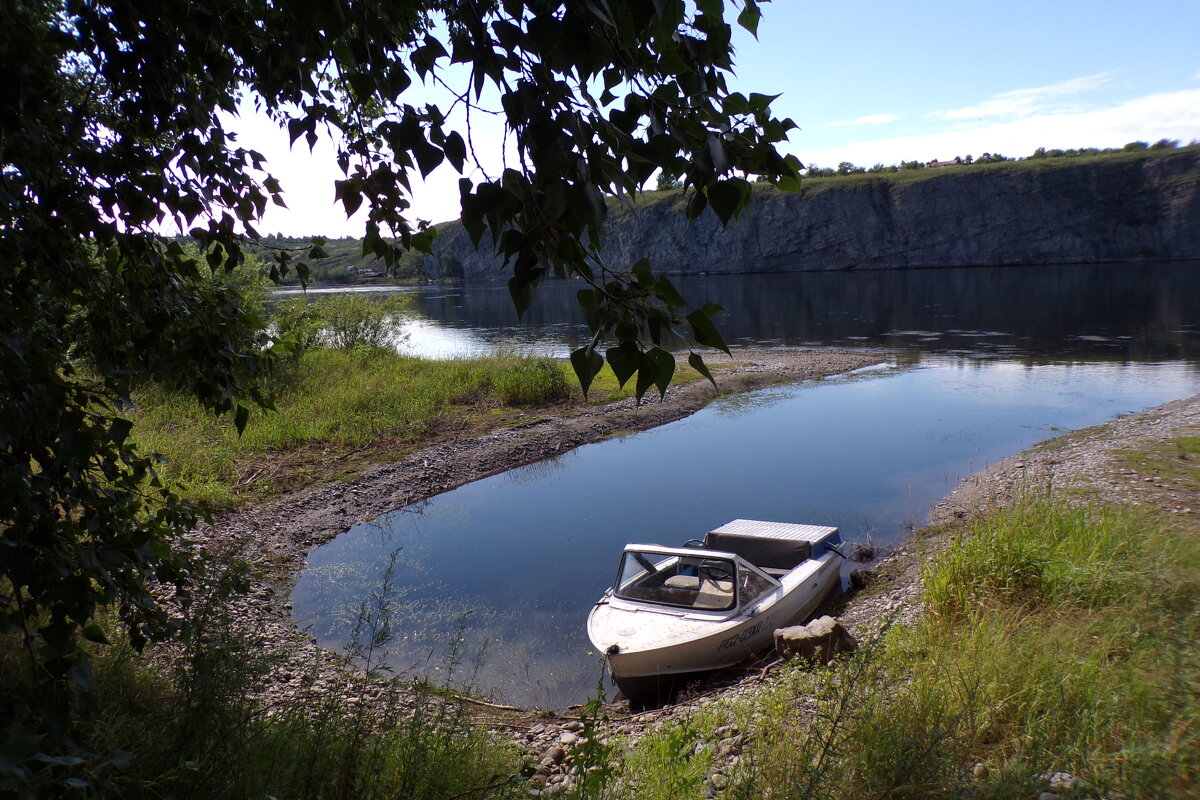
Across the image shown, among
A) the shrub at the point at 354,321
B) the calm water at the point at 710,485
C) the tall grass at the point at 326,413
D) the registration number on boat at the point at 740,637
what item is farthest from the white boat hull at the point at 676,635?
the shrub at the point at 354,321

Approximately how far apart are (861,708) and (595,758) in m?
1.78

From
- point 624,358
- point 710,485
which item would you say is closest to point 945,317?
point 710,485

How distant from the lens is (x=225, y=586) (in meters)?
3.59

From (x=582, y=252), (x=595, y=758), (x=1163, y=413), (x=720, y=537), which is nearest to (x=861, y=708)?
(x=595, y=758)

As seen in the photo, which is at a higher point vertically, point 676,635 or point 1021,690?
point 1021,690

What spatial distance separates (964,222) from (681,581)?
4357 inches

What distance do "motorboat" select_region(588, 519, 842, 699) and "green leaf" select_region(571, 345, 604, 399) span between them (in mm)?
6954

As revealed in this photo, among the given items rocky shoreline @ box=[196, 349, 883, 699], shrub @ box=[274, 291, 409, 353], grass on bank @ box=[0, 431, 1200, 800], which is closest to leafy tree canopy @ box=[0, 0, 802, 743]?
grass on bank @ box=[0, 431, 1200, 800]

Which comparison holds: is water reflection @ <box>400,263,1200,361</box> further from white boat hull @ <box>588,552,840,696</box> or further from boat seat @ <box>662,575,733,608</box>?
white boat hull @ <box>588,552,840,696</box>

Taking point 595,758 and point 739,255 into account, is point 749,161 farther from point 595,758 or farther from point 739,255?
point 739,255

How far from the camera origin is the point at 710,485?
15977 millimetres

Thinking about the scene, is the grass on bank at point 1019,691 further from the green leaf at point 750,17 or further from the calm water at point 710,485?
the green leaf at point 750,17

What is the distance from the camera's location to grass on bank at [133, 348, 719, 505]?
565 inches

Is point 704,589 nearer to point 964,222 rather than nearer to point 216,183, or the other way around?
point 216,183
